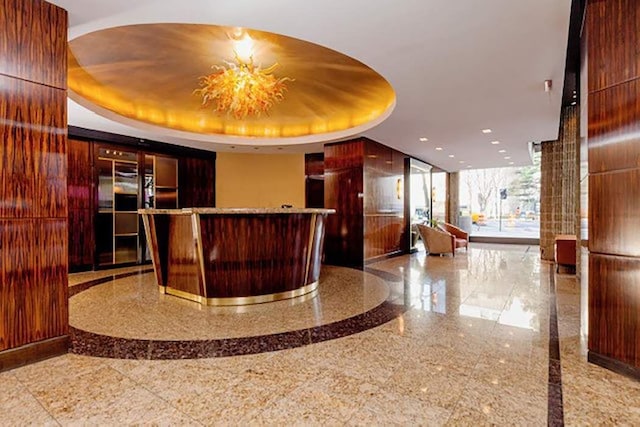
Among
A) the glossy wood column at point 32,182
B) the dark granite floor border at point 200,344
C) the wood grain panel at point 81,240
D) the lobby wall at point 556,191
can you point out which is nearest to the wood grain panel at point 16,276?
the glossy wood column at point 32,182

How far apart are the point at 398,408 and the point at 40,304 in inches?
115

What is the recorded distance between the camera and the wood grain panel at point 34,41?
8.72 ft

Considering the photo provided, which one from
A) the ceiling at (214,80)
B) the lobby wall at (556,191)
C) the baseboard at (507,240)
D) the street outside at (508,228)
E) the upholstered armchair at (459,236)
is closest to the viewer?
the ceiling at (214,80)

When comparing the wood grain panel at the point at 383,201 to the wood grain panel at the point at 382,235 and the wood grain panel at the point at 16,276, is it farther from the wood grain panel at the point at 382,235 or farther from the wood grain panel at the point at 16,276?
the wood grain panel at the point at 16,276

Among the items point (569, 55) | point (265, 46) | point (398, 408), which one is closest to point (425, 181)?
point (569, 55)

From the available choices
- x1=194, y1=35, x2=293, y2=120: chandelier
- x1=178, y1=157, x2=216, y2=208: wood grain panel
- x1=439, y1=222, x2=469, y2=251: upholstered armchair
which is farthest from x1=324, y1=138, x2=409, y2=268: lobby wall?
x1=178, y1=157, x2=216, y2=208: wood grain panel

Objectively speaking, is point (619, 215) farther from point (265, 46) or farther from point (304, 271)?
point (265, 46)

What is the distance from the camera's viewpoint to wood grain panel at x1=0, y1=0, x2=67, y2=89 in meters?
2.66

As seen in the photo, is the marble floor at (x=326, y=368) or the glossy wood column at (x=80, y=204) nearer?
the marble floor at (x=326, y=368)

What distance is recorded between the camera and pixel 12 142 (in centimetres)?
266

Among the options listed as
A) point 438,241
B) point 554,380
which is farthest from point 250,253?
point 438,241

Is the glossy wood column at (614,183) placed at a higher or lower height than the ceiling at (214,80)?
lower

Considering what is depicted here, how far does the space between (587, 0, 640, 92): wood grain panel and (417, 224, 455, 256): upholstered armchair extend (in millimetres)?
6759

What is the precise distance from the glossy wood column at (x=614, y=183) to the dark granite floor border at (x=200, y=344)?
1988 mm
